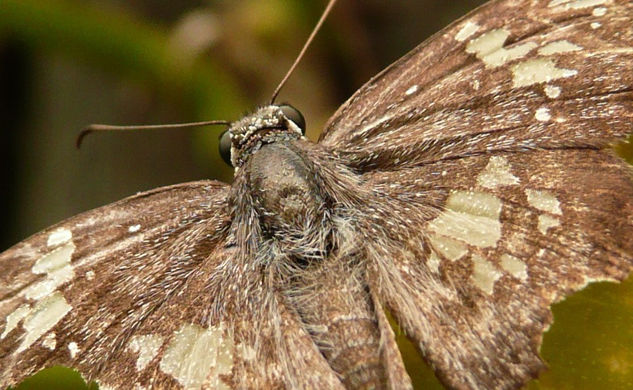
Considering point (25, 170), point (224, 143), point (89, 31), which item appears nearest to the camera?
point (224, 143)

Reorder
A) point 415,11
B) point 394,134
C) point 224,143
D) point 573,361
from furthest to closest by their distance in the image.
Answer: point 415,11, point 224,143, point 394,134, point 573,361

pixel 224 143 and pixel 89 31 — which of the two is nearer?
pixel 224 143

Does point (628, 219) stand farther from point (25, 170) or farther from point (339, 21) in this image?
point (25, 170)

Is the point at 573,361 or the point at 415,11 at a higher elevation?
the point at 415,11

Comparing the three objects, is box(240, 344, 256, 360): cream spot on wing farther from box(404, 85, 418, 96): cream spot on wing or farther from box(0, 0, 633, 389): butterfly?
box(404, 85, 418, 96): cream spot on wing

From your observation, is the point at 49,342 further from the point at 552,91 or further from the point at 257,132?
the point at 552,91

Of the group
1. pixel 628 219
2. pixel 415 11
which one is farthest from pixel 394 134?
pixel 415 11
